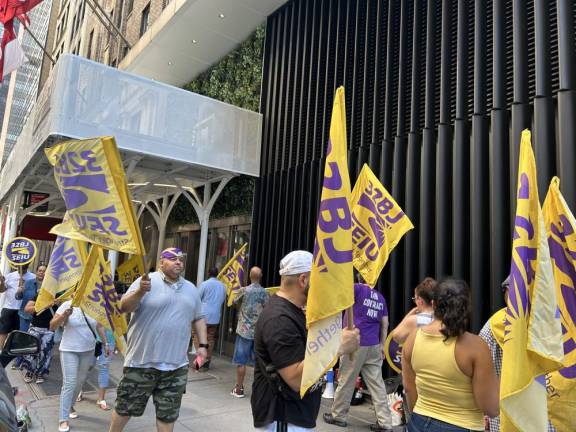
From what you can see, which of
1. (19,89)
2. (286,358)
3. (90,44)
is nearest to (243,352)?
(286,358)

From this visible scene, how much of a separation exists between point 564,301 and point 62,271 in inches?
211

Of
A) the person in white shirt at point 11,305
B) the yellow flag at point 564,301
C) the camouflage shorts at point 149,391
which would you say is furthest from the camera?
the person in white shirt at point 11,305

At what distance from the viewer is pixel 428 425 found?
2594 millimetres

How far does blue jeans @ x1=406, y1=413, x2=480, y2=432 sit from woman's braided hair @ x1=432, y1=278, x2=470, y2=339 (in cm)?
49

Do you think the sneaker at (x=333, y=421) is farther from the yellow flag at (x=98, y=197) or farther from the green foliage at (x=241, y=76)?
the green foliage at (x=241, y=76)

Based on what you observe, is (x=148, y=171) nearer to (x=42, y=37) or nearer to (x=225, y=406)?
(x=225, y=406)

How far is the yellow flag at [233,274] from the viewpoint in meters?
8.93

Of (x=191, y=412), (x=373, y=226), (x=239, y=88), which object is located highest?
(x=239, y=88)

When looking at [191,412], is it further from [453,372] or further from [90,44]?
[90,44]

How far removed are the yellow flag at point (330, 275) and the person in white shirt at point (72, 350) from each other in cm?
399

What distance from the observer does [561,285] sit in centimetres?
299

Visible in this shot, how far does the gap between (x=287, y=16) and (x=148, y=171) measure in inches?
204

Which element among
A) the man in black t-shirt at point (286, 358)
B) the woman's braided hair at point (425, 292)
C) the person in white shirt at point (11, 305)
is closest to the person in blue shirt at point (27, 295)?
the person in white shirt at point (11, 305)

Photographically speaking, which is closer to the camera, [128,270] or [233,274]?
[233,274]
